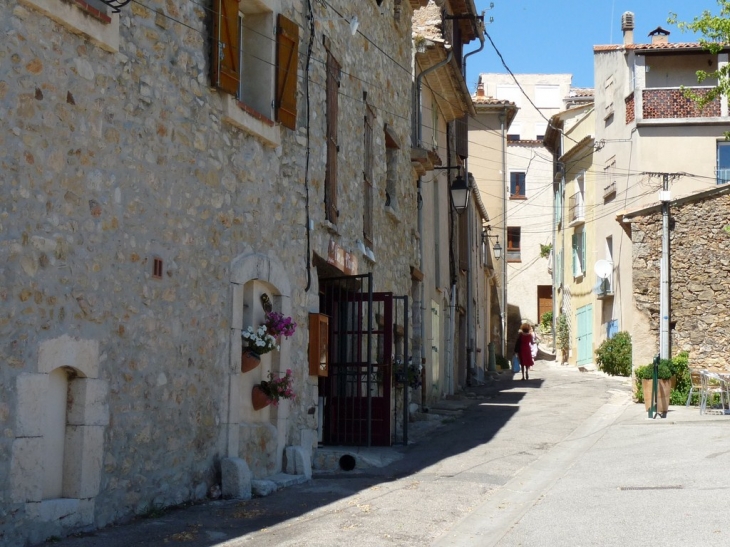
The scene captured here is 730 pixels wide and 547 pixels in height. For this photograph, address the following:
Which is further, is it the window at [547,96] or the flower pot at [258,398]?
the window at [547,96]

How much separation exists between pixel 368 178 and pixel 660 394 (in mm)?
6214

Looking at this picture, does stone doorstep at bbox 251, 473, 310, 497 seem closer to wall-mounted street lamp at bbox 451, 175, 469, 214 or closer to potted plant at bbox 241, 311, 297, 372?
potted plant at bbox 241, 311, 297, 372

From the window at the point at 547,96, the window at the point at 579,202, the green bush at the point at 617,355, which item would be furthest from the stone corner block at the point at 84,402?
the window at the point at 547,96

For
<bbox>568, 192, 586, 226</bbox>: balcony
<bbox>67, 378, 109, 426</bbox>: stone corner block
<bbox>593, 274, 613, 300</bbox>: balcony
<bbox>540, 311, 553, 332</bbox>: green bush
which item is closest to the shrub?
<bbox>568, 192, 586, 226</bbox>: balcony

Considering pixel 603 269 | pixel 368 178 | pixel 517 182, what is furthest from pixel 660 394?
pixel 517 182

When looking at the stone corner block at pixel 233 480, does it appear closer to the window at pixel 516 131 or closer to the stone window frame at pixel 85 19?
the stone window frame at pixel 85 19

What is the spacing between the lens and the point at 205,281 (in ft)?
28.8

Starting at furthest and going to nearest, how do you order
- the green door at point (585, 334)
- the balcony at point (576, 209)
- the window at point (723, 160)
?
1. the balcony at point (576, 209)
2. the green door at point (585, 334)
3. the window at point (723, 160)

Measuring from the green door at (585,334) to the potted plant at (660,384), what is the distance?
16986 millimetres

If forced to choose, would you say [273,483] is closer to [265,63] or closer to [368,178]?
[265,63]

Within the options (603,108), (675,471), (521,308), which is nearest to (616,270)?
(603,108)

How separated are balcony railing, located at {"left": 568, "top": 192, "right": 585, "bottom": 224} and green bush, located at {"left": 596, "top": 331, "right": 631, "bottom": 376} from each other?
7.85 meters

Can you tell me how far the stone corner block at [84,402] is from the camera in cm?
692

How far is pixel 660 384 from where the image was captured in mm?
16891
